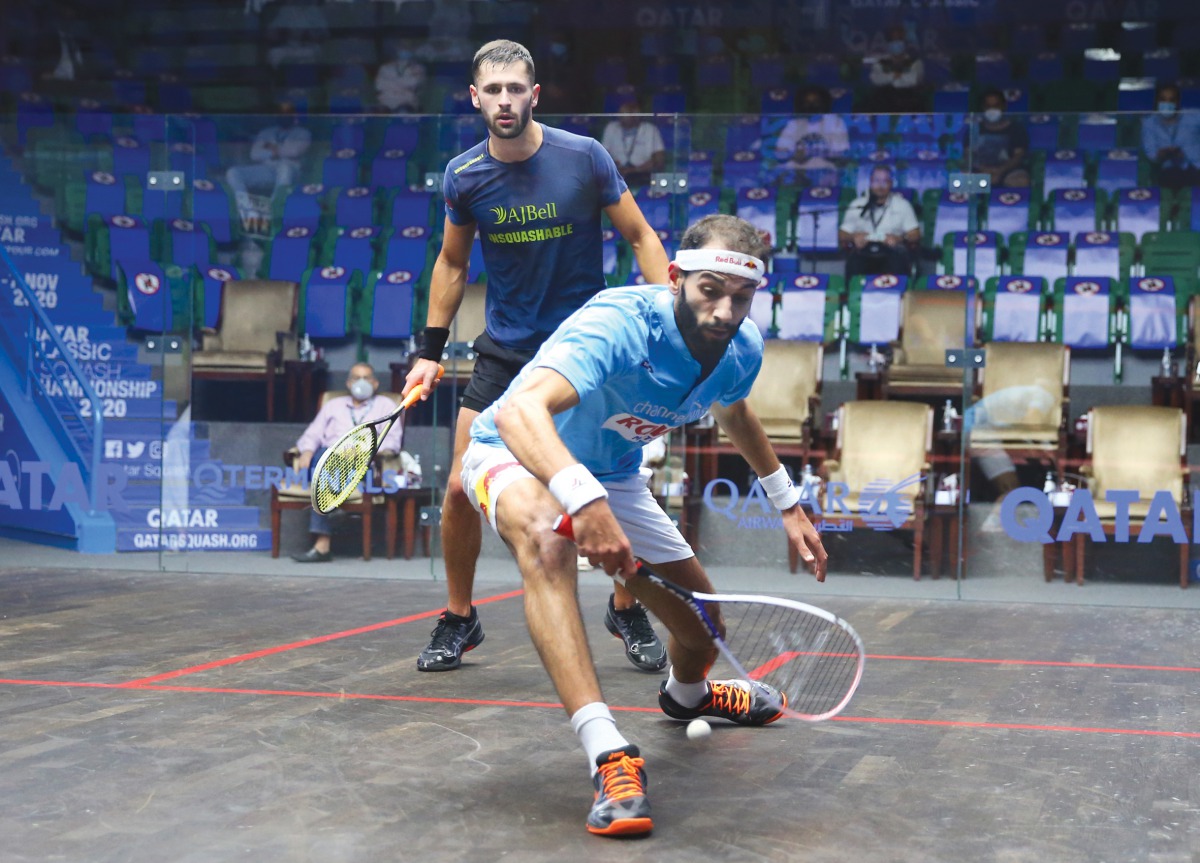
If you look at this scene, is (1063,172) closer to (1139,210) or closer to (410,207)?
(1139,210)

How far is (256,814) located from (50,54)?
36.7ft

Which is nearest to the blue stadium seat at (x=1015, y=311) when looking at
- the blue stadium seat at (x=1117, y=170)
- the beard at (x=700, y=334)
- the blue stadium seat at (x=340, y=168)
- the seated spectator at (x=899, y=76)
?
the blue stadium seat at (x=1117, y=170)

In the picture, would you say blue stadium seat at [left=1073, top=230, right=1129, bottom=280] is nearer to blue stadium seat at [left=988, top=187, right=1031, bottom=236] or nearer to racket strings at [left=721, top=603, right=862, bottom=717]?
blue stadium seat at [left=988, top=187, right=1031, bottom=236]

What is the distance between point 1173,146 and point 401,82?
295 inches

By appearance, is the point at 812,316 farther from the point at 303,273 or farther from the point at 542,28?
the point at 542,28

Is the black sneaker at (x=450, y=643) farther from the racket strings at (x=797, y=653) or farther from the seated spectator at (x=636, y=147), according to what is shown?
the seated spectator at (x=636, y=147)

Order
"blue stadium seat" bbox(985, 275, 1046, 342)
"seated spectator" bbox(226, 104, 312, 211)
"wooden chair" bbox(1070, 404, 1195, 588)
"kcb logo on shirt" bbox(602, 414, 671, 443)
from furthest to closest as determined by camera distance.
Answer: "seated spectator" bbox(226, 104, 312, 211)
"blue stadium seat" bbox(985, 275, 1046, 342)
"wooden chair" bbox(1070, 404, 1195, 588)
"kcb logo on shirt" bbox(602, 414, 671, 443)

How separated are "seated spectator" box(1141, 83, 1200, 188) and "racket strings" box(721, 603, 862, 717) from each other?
160 inches

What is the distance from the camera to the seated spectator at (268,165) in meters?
6.63

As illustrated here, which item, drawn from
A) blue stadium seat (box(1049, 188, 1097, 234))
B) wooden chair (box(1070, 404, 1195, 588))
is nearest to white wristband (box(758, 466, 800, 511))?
Answer: wooden chair (box(1070, 404, 1195, 588))

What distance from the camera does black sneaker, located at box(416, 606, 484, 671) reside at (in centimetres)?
381

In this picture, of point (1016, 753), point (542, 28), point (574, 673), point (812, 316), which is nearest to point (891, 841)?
point (574, 673)

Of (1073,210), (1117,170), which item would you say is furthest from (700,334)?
(1073,210)

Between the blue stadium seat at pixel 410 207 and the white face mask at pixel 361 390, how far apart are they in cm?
73
